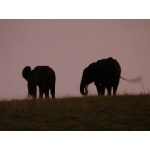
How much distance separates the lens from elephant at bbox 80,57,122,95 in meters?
15.2

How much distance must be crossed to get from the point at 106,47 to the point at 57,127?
4.24 metres

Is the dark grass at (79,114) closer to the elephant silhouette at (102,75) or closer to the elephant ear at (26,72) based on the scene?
the elephant silhouette at (102,75)

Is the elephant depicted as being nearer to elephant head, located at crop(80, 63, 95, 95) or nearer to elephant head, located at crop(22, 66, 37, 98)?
elephant head, located at crop(80, 63, 95, 95)

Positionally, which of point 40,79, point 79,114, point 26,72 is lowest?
point 79,114

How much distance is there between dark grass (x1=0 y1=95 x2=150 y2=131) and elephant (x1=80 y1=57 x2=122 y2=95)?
3.95 meters

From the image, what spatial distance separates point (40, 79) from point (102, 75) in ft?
7.89

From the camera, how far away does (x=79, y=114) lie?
975 cm

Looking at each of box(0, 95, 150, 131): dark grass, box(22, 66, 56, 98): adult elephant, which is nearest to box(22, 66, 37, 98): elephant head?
box(22, 66, 56, 98): adult elephant

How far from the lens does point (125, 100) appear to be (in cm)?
1079

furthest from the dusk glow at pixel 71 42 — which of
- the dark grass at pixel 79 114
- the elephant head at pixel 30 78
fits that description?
the elephant head at pixel 30 78

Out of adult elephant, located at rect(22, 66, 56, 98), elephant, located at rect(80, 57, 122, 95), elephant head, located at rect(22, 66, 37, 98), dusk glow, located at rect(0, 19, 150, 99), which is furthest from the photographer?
adult elephant, located at rect(22, 66, 56, 98)

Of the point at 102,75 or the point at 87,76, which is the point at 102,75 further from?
the point at 87,76

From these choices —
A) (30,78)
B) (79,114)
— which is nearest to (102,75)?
(30,78)

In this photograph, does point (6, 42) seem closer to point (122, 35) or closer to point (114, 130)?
point (122, 35)
